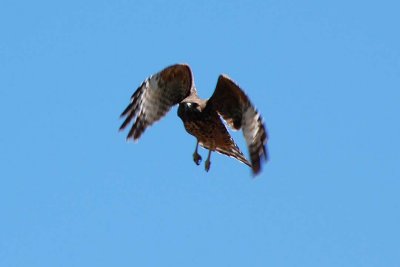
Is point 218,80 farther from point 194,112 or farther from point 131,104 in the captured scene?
point 131,104

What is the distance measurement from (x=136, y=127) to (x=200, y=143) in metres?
1.06

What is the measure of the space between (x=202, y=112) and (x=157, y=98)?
4.21ft

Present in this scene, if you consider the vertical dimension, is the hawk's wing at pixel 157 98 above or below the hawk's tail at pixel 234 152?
above

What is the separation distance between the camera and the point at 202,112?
22422 millimetres

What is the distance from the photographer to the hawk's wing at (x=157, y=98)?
76.7 feet

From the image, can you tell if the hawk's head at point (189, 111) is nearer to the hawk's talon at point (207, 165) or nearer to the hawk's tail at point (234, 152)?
the hawk's talon at point (207, 165)

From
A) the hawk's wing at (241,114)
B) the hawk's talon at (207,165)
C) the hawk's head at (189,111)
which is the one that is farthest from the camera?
the hawk's head at (189,111)

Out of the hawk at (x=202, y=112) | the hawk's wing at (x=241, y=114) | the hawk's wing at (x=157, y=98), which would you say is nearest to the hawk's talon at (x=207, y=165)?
the hawk at (x=202, y=112)

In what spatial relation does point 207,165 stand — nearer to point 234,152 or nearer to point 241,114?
point 241,114

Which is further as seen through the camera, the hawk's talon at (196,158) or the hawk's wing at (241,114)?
the hawk's talon at (196,158)

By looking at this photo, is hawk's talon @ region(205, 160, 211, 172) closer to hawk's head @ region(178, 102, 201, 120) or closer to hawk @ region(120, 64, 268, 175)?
hawk @ region(120, 64, 268, 175)

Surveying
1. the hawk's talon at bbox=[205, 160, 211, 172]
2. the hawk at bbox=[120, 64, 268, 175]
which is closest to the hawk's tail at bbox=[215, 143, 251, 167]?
the hawk at bbox=[120, 64, 268, 175]

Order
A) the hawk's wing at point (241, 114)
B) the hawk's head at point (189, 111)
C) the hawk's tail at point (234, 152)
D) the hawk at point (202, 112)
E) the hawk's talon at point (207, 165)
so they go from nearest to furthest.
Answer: the hawk's wing at point (241, 114) < the hawk at point (202, 112) < the hawk's talon at point (207, 165) < the hawk's head at point (189, 111) < the hawk's tail at point (234, 152)

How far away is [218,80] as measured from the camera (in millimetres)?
21812
